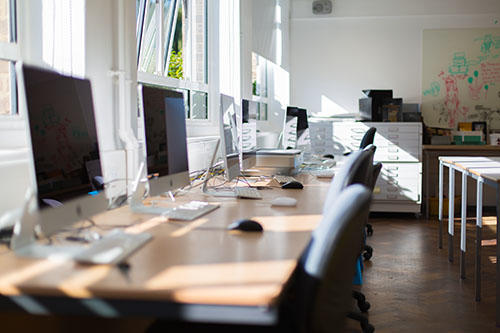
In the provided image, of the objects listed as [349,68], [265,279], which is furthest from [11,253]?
[349,68]

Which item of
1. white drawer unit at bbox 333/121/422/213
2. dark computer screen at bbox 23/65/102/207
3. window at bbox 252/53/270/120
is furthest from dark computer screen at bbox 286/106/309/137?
dark computer screen at bbox 23/65/102/207

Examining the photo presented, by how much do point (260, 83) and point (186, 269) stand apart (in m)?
5.43

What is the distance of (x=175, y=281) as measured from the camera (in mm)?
1318

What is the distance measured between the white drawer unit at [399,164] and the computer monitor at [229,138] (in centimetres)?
375

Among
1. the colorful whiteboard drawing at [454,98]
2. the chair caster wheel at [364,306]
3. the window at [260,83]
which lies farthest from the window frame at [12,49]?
the colorful whiteboard drawing at [454,98]

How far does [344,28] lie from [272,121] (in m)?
1.64

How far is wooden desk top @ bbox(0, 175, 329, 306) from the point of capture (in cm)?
125

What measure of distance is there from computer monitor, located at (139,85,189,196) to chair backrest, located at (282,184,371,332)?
3.10 ft

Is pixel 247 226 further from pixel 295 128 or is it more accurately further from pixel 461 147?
pixel 461 147

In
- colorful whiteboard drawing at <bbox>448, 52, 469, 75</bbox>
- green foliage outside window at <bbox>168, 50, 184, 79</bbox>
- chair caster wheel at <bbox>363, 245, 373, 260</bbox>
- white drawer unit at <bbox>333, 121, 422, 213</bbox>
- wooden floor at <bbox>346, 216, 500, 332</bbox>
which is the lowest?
wooden floor at <bbox>346, 216, 500, 332</bbox>

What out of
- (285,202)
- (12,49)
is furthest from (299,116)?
(12,49)

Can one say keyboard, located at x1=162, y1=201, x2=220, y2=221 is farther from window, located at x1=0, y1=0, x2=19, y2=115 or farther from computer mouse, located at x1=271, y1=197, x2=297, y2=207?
window, located at x1=0, y1=0, x2=19, y2=115

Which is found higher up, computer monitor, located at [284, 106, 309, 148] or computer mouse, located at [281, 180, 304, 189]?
computer monitor, located at [284, 106, 309, 148]

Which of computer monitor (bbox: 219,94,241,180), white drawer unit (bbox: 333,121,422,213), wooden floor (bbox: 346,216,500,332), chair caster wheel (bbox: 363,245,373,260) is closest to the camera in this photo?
computer monitor (bbox: 219,94,241,180)
